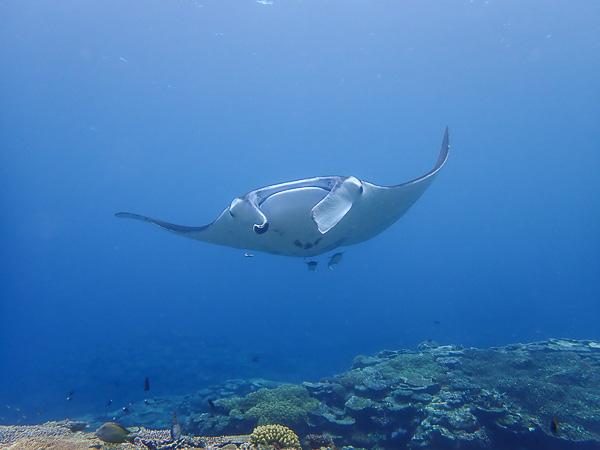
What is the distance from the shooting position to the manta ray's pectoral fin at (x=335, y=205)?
326 centimetres

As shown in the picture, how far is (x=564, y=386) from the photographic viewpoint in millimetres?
6688

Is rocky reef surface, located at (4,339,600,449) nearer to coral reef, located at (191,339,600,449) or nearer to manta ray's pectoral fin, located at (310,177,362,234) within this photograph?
coral reef, located at (191,339,600,449)

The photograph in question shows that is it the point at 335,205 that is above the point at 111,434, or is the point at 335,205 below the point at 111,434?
above

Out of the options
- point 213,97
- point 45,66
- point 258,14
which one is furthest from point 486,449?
point 213,97

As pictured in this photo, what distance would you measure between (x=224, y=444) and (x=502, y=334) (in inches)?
1822

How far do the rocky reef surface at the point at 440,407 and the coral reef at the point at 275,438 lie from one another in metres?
0.90

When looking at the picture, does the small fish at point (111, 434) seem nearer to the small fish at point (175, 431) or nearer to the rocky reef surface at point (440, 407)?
the small fish at point (175, 431)

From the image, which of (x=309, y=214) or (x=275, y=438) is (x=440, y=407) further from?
(x=309, y=214)

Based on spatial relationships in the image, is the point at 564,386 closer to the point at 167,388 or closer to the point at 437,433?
the point at 437,433

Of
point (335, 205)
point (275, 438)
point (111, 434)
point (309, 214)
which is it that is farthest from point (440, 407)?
point (111, 434)

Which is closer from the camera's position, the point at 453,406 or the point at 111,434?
the point at 111,434

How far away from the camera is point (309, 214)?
4.32 metres

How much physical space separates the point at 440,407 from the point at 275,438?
295 cm

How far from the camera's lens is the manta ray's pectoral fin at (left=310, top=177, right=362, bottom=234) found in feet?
10.7
